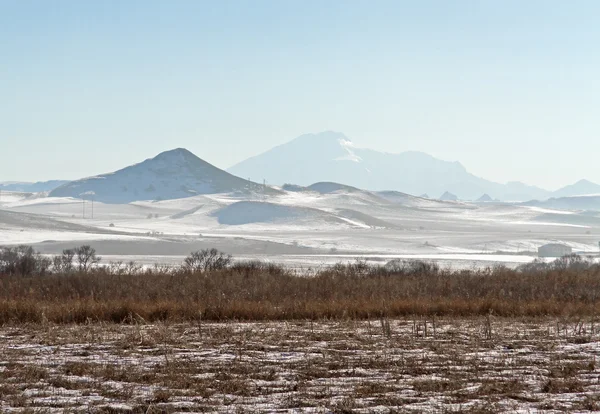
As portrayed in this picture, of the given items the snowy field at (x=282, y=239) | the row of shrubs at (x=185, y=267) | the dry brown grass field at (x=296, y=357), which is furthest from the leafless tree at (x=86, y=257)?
the dry brown grass field at (x=296, y=357)

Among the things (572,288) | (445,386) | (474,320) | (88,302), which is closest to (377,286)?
(572,288)

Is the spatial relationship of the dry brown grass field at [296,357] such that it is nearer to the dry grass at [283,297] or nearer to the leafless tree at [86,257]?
the dry grass at [283,297]

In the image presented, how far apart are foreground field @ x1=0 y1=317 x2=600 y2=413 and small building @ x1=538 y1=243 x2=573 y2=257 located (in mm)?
112606

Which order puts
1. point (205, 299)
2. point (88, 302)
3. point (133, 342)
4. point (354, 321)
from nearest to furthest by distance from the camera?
1. point (133, 342)
2. point (354, 321)
3. point (88, 302)
4. point (205, 299)

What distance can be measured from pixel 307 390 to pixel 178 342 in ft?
12.0

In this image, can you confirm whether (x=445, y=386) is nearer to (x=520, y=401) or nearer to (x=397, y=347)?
(x=520, y=401)

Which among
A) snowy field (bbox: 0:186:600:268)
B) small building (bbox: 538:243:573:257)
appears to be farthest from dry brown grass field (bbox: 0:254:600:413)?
small building (bbox: 538:243:573:257)

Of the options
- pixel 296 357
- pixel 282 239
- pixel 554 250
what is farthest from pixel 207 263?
pixel 282 239

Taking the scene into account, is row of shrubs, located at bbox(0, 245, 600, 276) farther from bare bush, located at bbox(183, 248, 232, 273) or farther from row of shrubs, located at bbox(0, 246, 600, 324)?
row of shrubs, located at bbox(0, 246, 600, 324)

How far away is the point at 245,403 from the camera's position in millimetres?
7055

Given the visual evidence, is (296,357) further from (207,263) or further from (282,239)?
Answer: (282,239)

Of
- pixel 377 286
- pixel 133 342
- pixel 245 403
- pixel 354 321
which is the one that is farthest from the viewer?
pixel 377 286

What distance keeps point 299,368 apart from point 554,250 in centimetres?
12175

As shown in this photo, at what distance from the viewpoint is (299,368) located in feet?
28.8
